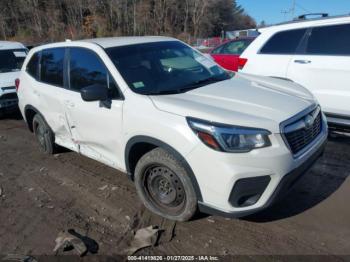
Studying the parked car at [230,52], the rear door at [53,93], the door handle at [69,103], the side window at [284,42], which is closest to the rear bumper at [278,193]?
the door handle at [69,103]

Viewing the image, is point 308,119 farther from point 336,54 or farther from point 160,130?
point 336,54

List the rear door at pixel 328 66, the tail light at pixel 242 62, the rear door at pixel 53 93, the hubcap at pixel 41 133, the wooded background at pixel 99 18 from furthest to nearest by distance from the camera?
the wooded background at pixel 99 18 → the tail light at pixel 242 62 → the hubcap at pixel 41 133 → the rear door at pixel 328 66 → the rear door at pixel 53 93

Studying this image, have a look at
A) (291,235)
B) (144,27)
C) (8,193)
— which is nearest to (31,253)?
(8,193)

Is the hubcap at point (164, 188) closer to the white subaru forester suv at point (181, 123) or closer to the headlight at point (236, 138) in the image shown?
the white subaru forester suv at point (181, 123)

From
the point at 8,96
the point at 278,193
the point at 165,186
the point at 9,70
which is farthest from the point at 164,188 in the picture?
the point at 9,70

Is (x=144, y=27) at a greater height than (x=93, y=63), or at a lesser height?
lesser

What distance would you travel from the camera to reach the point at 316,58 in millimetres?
5066

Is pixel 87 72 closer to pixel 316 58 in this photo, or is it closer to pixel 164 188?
pixel 164 188

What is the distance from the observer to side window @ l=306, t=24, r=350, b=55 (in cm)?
482

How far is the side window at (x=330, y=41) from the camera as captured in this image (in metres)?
4.82

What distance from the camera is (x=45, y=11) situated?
51250 millimetres

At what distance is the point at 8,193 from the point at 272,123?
3.47 meters

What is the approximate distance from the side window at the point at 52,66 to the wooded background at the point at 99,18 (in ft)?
135

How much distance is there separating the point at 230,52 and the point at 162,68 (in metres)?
4.97
